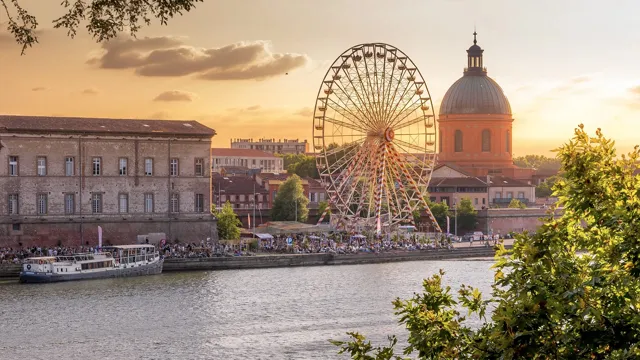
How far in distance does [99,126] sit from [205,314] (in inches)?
989

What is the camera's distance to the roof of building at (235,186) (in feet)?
336

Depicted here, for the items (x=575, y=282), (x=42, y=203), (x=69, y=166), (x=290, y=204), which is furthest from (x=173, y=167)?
(x=575, y=282)

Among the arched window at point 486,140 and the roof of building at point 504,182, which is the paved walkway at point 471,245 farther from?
the arched window at point 486,140

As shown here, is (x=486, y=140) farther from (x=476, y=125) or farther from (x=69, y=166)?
(x=69, y=166)

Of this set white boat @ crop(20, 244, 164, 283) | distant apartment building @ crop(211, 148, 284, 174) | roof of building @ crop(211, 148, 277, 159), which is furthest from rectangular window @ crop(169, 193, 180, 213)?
roof of building @ crop(211, 148, 277, 159)

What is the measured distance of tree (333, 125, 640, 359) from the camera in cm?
1234

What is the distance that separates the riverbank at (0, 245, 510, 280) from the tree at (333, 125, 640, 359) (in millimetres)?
44949

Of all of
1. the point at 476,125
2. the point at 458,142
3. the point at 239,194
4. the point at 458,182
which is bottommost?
the point at 239,194

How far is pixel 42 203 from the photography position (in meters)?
63.0

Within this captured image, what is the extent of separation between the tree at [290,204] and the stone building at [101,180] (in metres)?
22.5

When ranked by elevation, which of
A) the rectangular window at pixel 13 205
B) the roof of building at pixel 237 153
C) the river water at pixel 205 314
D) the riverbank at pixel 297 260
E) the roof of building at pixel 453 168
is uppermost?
the roof of building at pixel 237 153

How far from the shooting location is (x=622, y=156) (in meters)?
13.3

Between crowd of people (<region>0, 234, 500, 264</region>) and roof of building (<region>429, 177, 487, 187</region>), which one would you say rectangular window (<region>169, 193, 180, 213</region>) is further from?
roof of building (<region>429, 177, 487, 187</region>)

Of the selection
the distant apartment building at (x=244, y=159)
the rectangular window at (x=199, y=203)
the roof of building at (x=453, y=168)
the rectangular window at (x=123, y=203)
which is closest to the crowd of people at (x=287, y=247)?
the rectangular window at (x=199, y=203)
